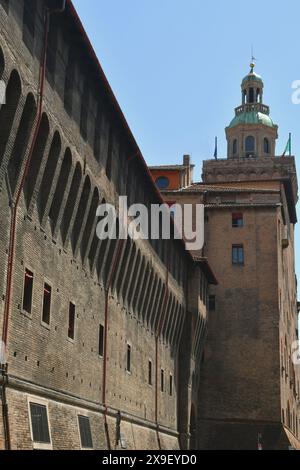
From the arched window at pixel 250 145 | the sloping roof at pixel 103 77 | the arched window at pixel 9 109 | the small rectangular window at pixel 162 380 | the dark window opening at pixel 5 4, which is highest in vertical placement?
the arched window at pixel 250 145

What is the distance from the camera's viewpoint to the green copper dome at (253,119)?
7381 cm

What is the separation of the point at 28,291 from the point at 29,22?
6378mm

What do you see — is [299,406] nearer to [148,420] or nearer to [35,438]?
[148,420]

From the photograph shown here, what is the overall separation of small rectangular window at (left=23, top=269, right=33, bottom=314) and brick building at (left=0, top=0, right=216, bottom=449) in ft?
0.14

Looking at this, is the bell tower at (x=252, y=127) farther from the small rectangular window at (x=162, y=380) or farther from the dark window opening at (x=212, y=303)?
the small rectangular window at (x=162, y=380)

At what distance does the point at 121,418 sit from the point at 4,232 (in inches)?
489

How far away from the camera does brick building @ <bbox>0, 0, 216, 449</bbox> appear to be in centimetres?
1794

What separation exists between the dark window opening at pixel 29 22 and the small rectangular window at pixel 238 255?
33.0 metres

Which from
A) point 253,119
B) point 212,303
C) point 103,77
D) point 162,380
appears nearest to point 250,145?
point 253,119

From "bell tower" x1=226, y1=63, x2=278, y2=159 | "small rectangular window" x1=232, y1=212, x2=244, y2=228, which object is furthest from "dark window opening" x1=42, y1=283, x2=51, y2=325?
"bell tower" x1=226, y1=63, x2=278, y2=159

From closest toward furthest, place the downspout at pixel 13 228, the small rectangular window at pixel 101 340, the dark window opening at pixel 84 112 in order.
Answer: the downspout at pixel 13 228
the dark window opening at pixel 84 112
the small rectangular window at pixel 101 340

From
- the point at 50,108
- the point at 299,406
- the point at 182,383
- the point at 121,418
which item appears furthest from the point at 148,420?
the point at 299,406

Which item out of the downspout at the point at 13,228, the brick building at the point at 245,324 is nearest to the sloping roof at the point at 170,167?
the brick building at the point at 245,324

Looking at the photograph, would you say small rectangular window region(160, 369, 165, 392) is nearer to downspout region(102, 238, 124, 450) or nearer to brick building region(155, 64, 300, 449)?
downspout region(102, 238, 124, 450)
